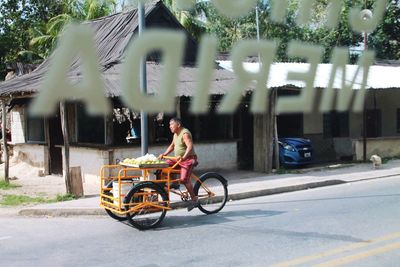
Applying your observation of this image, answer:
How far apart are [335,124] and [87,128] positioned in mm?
10103

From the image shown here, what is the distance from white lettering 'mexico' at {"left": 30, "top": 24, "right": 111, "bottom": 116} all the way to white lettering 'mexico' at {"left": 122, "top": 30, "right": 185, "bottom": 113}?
0.12 m

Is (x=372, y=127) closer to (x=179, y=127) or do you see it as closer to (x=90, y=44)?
(x=179, y=127)

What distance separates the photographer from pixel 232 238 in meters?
7.09

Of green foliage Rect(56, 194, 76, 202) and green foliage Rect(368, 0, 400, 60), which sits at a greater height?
green foliage Rect(368, 0, 400, 60)

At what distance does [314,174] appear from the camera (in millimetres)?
14250

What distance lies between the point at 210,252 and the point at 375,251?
6.38ft

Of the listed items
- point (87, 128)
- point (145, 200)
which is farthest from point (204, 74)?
point (87, 128)

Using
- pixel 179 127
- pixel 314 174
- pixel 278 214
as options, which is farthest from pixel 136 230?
pixel 314 174

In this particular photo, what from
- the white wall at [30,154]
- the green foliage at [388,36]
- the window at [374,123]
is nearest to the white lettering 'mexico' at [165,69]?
the white wall at [30,154]

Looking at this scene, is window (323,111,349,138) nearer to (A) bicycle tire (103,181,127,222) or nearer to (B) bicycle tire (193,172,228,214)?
(B) bicycle tire (193,172,228,214)

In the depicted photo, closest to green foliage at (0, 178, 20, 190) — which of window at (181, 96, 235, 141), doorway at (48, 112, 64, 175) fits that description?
doorway at (48, 112, 64, 175)

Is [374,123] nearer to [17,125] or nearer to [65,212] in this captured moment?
[17,125]

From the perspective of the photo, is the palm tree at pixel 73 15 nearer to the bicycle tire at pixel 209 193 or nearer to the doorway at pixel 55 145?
the doorway at pixel 55 145

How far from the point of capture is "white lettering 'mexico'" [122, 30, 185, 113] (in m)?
1.95
